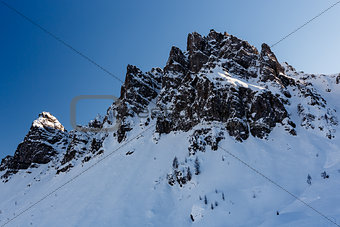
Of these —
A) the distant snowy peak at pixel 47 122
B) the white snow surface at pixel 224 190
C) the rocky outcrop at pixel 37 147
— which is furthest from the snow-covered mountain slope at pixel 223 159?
the distant snowy peak at pixel 47 122

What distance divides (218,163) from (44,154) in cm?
6017

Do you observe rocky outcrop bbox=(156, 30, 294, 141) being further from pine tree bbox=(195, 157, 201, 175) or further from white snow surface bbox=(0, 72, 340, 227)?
pine tree bbox=(195, 157, 201, 175)

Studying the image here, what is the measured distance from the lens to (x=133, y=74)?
168 ft

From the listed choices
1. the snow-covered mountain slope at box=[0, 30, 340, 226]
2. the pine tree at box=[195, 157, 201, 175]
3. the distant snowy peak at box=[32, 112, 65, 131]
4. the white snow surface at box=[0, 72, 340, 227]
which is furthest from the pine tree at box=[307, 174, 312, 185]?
the distant snowy peak at box=[32, 112, 65, 131]

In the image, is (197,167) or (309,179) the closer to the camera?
(309,179)

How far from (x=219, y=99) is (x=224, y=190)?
1402 cm

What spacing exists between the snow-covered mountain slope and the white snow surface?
78 millimetres

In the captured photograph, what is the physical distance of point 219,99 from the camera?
2552cm

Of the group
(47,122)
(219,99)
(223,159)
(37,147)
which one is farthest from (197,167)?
(47,122)

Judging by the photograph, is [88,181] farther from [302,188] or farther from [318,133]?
[318,133]

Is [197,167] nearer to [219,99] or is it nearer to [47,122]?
[219,99]

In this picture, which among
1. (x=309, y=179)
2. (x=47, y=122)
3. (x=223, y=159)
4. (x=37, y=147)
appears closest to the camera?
(x=309, y=179)

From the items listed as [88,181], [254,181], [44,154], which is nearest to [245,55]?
[254,181]

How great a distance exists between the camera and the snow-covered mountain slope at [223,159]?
11760mm
